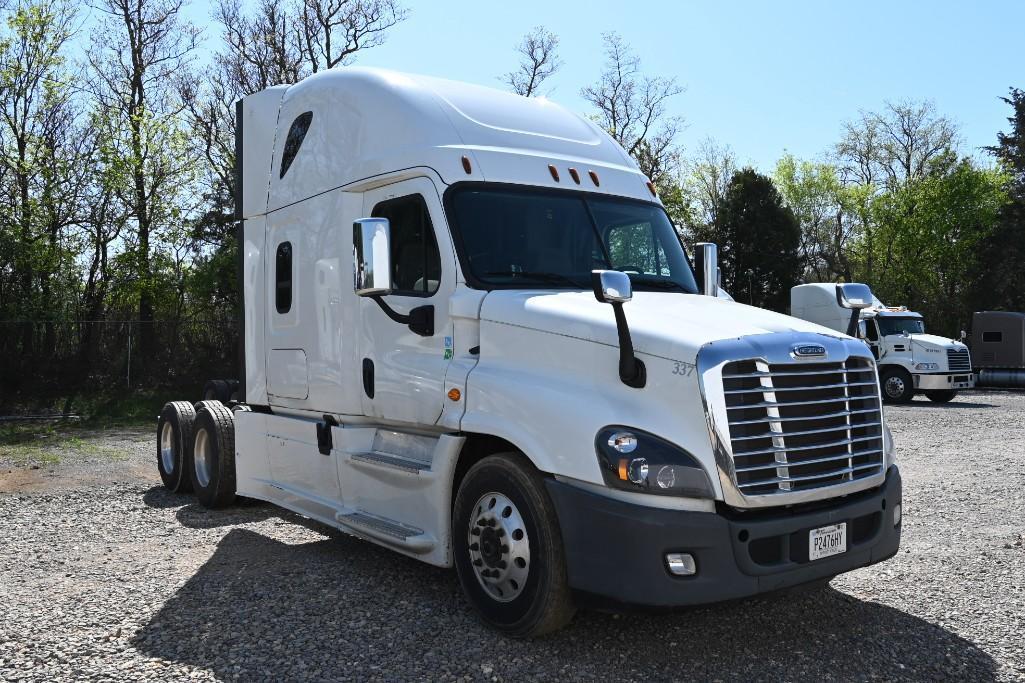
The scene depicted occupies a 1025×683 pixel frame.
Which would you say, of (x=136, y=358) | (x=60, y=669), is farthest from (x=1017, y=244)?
(x=60, y=669)

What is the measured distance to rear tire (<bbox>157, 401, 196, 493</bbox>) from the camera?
30.2ft

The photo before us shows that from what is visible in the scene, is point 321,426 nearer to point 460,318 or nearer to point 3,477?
point 460,318

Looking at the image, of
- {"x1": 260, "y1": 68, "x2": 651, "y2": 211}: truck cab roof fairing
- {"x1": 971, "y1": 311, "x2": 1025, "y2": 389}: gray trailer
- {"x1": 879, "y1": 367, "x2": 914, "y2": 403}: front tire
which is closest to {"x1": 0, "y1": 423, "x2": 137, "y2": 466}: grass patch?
{"x1": 260, "y1": 68, "x2": 651, "y2": 211}: truck cab roof fairing

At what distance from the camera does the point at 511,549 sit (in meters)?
4.85

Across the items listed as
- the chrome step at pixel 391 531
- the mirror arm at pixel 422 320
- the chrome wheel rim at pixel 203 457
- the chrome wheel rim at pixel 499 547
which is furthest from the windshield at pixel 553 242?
the chrome wheel rim at pixel 203 457

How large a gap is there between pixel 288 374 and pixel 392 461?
6.08 ft

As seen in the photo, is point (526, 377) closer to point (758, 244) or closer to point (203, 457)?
point (203, 457)

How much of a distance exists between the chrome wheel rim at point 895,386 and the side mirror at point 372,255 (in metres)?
20.6

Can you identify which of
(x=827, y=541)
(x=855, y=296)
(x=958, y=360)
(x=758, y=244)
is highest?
(x=758, y=244)

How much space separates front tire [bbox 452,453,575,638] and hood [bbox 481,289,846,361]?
2.55ft

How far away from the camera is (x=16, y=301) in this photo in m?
20.1

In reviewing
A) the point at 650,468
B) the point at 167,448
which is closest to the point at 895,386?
the point at 167,448

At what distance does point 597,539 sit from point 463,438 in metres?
1.17

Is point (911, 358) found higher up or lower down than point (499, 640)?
higher up
